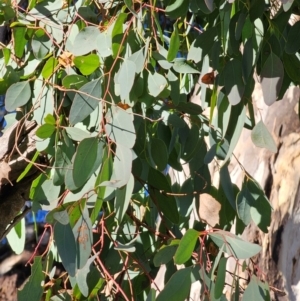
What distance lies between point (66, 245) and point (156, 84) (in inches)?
10.0

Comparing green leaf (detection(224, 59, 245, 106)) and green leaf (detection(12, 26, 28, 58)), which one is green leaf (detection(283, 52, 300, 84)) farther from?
green leaf (detection(12, 26, 28, 58))

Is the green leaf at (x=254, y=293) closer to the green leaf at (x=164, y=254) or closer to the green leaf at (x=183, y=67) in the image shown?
the green leaf at (x=164, y=254)

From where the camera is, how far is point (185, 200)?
1063 mm

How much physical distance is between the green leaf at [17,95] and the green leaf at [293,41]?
38 cm

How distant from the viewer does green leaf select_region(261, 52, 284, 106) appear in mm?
878

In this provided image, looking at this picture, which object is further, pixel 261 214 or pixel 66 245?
pixel 261 214

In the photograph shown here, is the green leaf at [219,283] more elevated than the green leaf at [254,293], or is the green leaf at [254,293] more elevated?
the green leaf at [219,283]

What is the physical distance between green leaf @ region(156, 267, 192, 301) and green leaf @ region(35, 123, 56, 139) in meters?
0.26

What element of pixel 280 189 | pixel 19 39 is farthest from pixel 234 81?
pixel 280 189

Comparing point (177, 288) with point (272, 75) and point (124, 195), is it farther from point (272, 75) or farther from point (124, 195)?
point (272, 75)

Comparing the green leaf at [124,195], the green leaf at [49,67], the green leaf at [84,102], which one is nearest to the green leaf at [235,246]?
the green leaf at [124,195]

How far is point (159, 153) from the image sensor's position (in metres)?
0.98

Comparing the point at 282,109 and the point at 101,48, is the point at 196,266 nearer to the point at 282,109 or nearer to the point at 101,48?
the point at 101,48

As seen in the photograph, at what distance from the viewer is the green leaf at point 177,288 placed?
81 centimetres
